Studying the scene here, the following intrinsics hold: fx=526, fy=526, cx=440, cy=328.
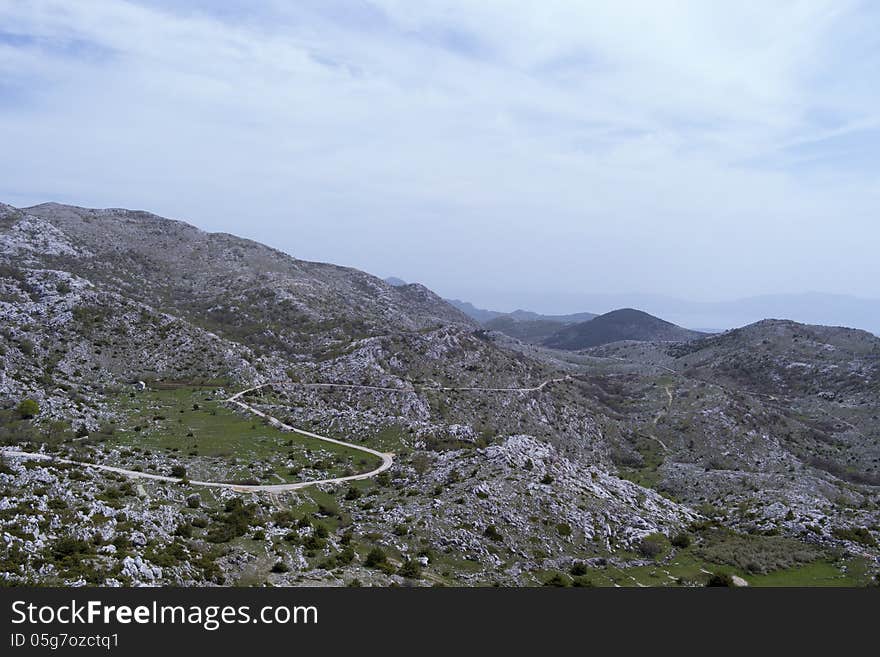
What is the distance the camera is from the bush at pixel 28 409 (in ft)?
222

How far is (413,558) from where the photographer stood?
45562mm

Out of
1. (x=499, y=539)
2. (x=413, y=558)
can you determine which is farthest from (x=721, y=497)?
(x=413, y=558)

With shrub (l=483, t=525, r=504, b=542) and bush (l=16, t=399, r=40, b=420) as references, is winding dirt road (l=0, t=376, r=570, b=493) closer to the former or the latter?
bush (l=16, t=399, r=40, b=420)

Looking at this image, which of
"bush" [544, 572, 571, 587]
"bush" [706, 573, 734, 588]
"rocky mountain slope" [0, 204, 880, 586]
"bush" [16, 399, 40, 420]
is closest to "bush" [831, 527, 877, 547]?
"rocky mountain slope" [0, 204, 880, 586]

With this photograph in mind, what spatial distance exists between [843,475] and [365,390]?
98.8 m

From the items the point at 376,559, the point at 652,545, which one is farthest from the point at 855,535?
the point at 376,559

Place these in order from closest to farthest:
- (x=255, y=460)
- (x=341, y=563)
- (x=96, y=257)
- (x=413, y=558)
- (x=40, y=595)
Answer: (x=40, y=595) < (x=341, y=563) < (x=413, y=558) < (x=255, y=460) < (x=96, y=257)

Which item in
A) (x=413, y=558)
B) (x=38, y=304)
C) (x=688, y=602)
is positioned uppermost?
(x=38, y=304)

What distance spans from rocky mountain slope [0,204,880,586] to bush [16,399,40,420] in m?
0.49

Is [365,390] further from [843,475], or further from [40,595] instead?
[843,475]

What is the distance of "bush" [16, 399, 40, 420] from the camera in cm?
6762

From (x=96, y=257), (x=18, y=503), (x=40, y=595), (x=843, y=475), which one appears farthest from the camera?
(x=96, y=257)

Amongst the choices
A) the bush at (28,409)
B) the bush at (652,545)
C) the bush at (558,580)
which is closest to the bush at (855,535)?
the bush at (652,545)

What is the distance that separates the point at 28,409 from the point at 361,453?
43369mm
